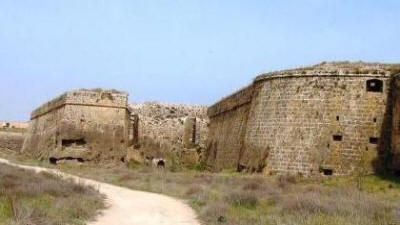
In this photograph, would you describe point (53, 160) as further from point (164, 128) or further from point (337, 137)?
point (337, 137)

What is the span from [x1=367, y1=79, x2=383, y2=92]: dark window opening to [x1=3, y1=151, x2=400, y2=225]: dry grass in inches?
132

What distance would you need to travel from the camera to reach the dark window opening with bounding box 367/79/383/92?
22547 millimetres

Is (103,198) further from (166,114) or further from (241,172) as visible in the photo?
(166,114)

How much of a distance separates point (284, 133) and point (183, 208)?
1064 cm

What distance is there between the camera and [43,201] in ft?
42.3

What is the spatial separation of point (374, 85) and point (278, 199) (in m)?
9.63

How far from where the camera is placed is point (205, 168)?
112ft

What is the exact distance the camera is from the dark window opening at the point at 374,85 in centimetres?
2255

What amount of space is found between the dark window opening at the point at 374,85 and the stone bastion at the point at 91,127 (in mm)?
12362

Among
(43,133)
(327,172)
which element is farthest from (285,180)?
(43,133)

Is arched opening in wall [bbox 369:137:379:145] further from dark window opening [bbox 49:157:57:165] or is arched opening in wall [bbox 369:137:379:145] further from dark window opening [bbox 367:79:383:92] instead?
dark window opening [bbox 49:157:57:165]

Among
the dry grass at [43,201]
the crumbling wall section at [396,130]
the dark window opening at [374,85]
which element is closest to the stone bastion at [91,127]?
the dry grass at [43,201]

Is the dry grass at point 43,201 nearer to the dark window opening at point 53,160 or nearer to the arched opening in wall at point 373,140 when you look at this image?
the arched opening in wall at point 373,140

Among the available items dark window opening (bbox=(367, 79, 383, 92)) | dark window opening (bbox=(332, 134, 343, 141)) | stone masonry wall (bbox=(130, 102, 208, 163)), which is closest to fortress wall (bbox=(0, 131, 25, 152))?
stone masonry wall (bbox=(130, 102, 208, 163))
